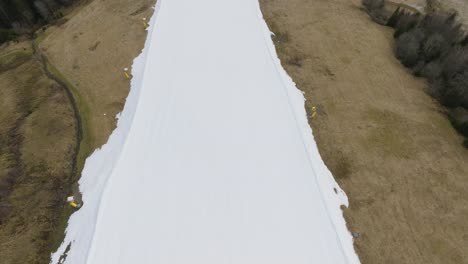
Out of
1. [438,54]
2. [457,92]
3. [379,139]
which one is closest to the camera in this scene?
[379,139]

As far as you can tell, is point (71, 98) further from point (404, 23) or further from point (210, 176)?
point (404, 23)

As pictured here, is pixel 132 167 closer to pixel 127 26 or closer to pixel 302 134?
pixel 302 134

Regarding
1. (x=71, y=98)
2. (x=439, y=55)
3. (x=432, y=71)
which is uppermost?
(x=439, y=55)

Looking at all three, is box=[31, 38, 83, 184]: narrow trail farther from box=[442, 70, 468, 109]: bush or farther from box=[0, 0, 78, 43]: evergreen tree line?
box=[442, 70, 468, 109]: bush

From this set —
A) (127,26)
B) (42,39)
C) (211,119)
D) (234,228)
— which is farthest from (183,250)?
(42,39)

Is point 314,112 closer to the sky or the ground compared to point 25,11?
closer to the sky

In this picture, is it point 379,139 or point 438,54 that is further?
point 438,54

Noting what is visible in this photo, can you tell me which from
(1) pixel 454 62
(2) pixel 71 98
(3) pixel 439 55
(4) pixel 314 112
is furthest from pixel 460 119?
(2) pixel 71 98

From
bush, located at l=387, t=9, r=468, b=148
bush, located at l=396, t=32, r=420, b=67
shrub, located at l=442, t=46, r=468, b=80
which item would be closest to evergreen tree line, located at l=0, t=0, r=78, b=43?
bush, located at l=396, t=32, r=420, b=67

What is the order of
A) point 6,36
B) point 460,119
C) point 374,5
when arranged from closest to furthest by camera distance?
point 460,119 < point 374,5 < point 6,36
